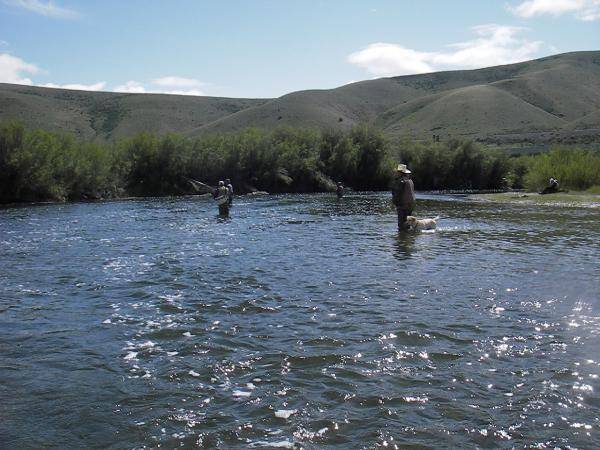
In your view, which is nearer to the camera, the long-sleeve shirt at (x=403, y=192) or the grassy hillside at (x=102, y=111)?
the long-sleeve shirt at (x=403, y=192)

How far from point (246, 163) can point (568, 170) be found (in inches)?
1768

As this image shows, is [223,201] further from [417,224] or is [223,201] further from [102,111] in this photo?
[102,111]

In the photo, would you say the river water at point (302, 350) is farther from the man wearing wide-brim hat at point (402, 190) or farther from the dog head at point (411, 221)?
the dog head at point (411, 221)

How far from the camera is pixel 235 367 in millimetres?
9078

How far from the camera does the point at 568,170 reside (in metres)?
59.2

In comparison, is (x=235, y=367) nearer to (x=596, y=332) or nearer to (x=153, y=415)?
(x=153, y=415)

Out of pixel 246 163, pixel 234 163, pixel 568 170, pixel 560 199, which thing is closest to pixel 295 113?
pixel 246 163

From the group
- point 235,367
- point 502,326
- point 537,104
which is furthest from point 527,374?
point 537,104

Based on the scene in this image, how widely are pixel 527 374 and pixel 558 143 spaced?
139 metres

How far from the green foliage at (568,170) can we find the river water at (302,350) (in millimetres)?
41862

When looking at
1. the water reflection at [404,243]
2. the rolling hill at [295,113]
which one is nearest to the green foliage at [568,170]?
the water reflection at [404,243]

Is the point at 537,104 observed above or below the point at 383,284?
above

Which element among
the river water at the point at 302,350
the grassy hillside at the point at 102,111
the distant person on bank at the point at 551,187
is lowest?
the river water at the point at 302,350

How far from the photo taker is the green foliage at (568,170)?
189 feet
